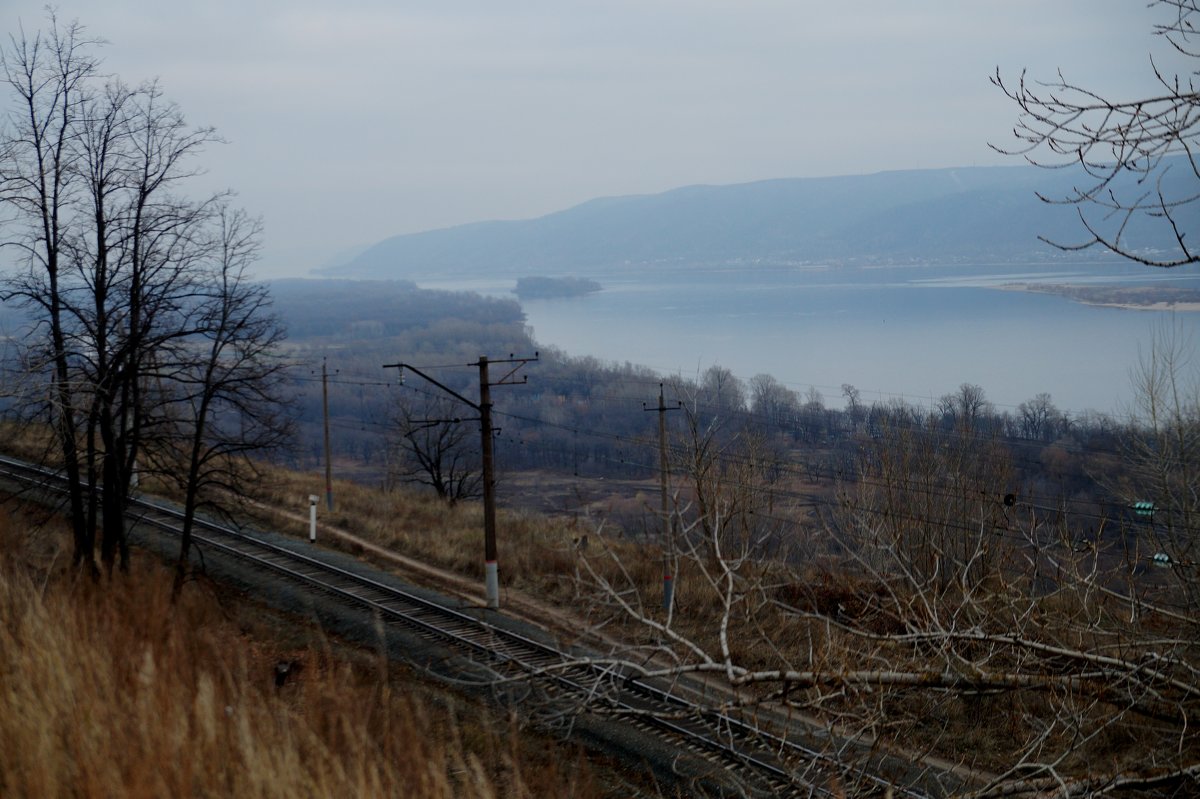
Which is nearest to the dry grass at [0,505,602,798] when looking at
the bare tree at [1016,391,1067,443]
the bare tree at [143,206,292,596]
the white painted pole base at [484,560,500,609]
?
the bare tree at [143,206,292,596]

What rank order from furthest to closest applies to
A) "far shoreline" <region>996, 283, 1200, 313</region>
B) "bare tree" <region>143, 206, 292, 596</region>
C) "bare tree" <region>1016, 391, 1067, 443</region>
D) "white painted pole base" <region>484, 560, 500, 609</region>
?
"bare tree" <region>1016, 391, 1067, 443</region> < "far shoreline" <region>996, 283, 1200, 313</region> < "white painted pole base" <region>484, 560, 500, 609</region> < "bare tree" <region>143, 206, 292, 596</region>

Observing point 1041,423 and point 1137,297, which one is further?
point 1137,297

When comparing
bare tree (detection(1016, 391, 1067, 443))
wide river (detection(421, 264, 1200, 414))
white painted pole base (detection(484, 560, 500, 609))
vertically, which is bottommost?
white painted pole base (detection(484, 560, 500, 609))

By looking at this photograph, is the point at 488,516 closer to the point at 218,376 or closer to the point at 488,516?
the point at 488,516

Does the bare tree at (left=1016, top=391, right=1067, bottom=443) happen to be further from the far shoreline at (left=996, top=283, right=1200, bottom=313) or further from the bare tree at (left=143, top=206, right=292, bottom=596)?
the bare tree at (left=143, top=206, right=292, bottom=596)

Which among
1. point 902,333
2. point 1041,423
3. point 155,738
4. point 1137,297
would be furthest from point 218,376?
point 902,333

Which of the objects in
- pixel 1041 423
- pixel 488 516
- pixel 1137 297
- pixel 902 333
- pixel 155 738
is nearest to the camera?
pixel 155 738

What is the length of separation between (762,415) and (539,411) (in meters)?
20.4

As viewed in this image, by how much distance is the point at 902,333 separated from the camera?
87.9 metres

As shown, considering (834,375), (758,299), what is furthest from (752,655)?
(758,299)

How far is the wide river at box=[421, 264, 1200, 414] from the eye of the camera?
5019cm

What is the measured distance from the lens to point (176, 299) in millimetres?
13188

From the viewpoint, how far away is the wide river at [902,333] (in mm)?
50188

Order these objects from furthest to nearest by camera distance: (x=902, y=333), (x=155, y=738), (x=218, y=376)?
(x=902, y=333) → (x=218, y=376) → (x=155, y=738)
